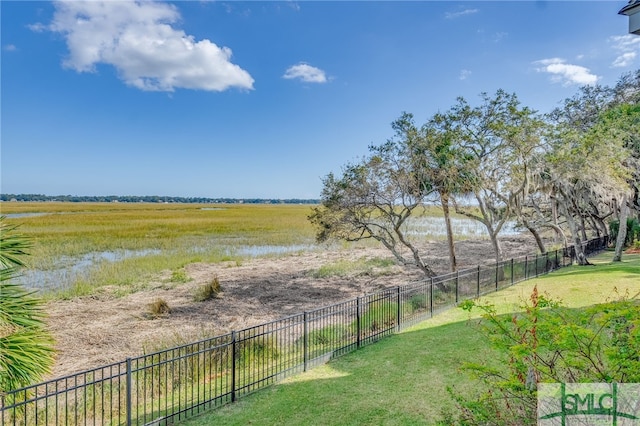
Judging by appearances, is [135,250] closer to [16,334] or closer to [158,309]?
[158,309]

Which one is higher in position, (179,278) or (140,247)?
(140,247)

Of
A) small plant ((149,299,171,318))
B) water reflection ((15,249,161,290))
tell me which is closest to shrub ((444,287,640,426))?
small plant ((149,299,171,318))

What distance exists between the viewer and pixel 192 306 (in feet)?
48.1

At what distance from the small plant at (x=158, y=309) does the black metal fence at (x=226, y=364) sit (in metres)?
3.63

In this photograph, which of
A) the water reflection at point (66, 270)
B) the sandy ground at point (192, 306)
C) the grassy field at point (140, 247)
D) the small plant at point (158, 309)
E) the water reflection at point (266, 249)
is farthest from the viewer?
the water reflection at point (266, 249)

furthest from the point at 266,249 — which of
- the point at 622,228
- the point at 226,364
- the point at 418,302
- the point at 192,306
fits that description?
the point at 622,228

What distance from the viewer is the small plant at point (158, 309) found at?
13.3 meters

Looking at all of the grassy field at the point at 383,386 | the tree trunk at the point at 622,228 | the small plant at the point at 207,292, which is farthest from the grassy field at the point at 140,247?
the tree trunk at the point at 622,228

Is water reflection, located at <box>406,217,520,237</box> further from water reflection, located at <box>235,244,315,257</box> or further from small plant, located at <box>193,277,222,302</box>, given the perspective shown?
small plant, located at <box>193,277,222,302</box>

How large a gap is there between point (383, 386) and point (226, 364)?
4.13m

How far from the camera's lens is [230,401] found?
6.34 meters

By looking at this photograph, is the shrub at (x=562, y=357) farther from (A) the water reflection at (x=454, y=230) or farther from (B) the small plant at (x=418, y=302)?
(A) the water reflection at (x=454, y=230)

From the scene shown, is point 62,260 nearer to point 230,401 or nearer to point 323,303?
point 323,303

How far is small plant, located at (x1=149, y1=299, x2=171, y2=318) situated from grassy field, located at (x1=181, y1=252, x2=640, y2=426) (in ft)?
26.7
